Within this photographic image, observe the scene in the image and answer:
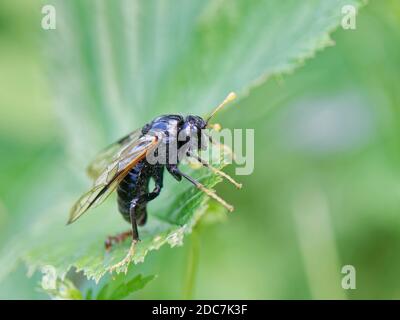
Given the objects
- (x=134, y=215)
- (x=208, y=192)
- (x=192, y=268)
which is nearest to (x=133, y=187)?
(x=134, y=215)

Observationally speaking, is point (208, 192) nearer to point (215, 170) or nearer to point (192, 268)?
point (215, 170)

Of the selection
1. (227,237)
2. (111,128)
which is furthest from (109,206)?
(227,237)

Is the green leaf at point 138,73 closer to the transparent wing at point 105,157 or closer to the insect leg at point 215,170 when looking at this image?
the insect leg at point 215,170

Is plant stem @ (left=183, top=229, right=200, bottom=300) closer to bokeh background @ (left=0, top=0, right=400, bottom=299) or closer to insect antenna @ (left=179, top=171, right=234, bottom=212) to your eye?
insect antenna @ (left=179, top=171, right=234, bottom=212)

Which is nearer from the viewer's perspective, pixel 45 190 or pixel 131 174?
pixel 131 174

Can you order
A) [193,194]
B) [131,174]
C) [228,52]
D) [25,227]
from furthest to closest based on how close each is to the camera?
1. [25,227]
2. [228,52]
3. [131,174]
4. [193,194]

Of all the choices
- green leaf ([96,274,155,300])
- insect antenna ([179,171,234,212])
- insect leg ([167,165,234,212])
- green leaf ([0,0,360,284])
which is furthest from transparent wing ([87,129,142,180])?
green leaf ([96,274,155,300])
